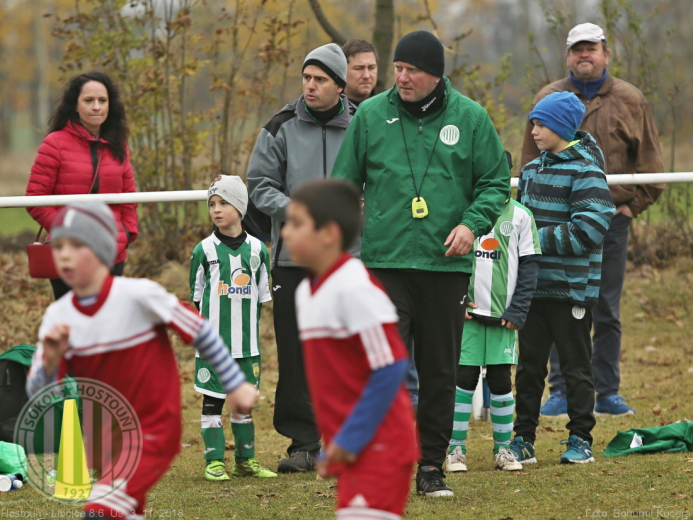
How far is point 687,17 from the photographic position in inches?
1117

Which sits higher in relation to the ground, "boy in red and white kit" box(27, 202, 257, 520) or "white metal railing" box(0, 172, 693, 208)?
"white metal railing" box(0, 172, 693, 208)

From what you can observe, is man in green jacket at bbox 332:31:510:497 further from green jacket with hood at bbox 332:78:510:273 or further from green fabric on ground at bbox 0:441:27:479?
green fabric on ground at bbox 0:441:27:479

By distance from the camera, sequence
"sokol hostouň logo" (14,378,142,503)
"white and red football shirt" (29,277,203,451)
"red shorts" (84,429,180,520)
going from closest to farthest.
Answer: "red shorts" (84,429,180,520) → "white and red football shirt" (29,277,203,451) → "sokol hostouň logo" (14,378,142,503)

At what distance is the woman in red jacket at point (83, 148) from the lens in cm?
626

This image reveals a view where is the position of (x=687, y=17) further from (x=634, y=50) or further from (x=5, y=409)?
(x=5, y=409)

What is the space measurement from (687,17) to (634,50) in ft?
57.4

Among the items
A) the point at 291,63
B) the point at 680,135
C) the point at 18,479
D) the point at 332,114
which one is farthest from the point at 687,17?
the point at 18,479

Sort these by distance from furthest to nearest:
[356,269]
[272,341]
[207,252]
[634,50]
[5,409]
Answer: [634,50], [272,341], [5,409], [207,252], [356,269]

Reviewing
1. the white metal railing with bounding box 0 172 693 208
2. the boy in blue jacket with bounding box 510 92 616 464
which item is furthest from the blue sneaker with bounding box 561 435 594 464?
the white metal railing with bounding box 0 172 693 208

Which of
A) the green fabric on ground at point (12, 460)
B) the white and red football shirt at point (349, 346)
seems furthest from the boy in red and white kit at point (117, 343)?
the green fabric on ground at point (12, 460)

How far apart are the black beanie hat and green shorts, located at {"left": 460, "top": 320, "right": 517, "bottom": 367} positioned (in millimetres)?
1728

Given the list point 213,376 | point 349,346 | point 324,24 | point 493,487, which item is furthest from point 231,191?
point 324,24

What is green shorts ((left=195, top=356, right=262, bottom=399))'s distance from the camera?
580cm

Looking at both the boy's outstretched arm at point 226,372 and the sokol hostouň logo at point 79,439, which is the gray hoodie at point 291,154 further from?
the boy's outstretched arm at point 226,372
